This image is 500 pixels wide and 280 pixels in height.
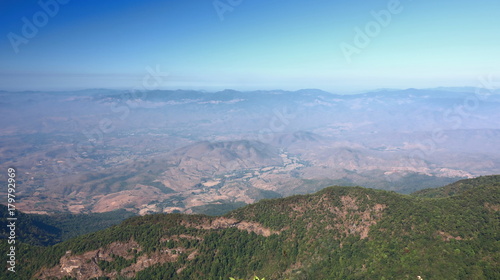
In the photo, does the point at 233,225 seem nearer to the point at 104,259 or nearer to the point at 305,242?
the point at 305,242

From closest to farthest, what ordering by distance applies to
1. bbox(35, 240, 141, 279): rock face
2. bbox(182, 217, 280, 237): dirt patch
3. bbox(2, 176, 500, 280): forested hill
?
bbox(2, 176, 500, 280): forested hill
bbox(35, 240, 141, 279): rock face
bbox(182, 217, 280, 237): dirt patch

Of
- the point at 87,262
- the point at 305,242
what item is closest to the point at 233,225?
the point at 305,242

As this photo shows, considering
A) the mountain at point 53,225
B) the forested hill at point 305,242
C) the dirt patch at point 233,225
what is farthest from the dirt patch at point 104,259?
the mountain at point 53,225

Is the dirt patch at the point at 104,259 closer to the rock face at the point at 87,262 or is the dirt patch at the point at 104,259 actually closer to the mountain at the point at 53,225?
the rock face at the point at 87,262

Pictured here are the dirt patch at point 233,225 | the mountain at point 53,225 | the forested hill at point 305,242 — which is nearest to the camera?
the forested hill at point 305,242

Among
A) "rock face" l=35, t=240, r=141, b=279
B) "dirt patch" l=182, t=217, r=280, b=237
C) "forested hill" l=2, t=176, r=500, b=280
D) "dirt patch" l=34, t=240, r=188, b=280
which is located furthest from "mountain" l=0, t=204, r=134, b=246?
"dirt patch" l=182, t=217, r=280, b=237

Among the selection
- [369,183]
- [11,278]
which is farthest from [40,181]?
[369,183]

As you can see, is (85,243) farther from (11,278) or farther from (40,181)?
(40,181)

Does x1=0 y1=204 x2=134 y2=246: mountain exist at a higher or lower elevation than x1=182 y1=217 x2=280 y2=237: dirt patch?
lower

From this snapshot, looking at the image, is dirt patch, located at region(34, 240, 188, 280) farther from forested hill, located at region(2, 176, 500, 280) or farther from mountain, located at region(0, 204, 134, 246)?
mountain, located at region(0, 204, 134, 246)
